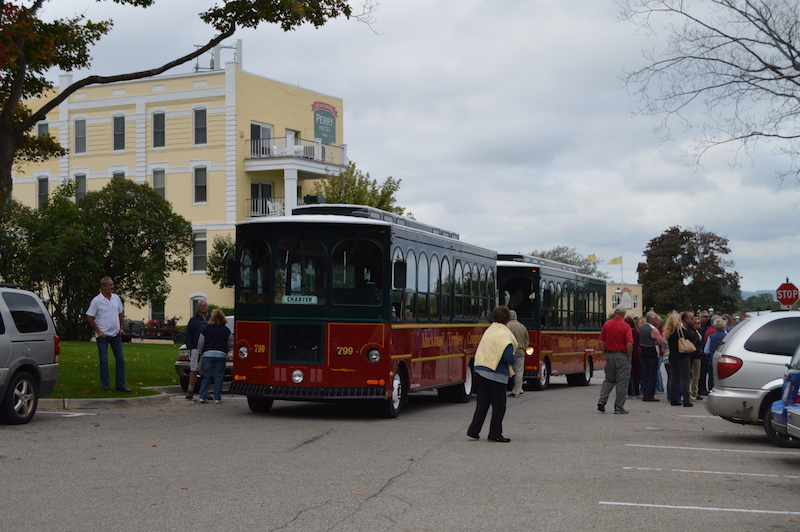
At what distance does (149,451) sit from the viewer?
37.1 ft

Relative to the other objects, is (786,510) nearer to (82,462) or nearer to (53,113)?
(82,462)

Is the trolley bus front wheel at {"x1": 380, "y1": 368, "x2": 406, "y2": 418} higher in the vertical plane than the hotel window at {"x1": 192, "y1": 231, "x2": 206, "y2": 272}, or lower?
lower

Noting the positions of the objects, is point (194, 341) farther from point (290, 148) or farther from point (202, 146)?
point (202, 146)

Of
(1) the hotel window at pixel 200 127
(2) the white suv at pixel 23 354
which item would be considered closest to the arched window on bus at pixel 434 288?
(2) the white suv at pixel 23 354

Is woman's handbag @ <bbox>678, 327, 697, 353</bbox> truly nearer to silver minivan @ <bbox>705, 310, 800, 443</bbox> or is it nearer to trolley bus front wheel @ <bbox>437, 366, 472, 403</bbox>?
trolley bus front wheel @ <bbox>437, 366, 472, 403</bbox>

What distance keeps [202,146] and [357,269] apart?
119ft

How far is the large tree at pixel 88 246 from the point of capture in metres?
32.0

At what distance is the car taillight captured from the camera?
13469 mm

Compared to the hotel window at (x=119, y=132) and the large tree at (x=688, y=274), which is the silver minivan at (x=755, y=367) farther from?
the large tree at (x=688, y=274)

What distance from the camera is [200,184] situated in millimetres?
51000

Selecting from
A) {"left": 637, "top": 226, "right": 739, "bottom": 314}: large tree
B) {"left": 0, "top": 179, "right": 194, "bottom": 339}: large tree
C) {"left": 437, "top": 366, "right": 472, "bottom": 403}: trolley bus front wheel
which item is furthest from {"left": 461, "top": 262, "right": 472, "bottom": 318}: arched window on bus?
{"left": 637, "top": 226, "right": 739, "bottom": 314}: large tree

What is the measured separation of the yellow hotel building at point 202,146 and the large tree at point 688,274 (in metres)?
55.0

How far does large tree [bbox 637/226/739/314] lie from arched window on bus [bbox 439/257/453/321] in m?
82.8

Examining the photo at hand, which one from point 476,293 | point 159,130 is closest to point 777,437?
point 476,293
